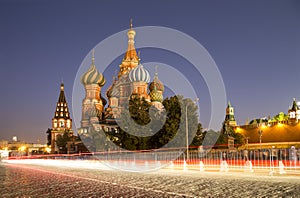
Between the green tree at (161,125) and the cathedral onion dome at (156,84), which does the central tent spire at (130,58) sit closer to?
the cathedral onion dome at (156,84)

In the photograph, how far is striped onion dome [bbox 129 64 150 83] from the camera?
7944 centimetres

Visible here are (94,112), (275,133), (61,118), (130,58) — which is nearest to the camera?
(275,133)

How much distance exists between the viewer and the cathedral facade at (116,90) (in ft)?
259

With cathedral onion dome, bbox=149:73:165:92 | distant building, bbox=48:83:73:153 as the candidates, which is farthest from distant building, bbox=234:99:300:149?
distant building, bbox=48:83:73:153

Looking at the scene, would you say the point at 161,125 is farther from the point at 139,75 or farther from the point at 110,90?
the point at 110,90

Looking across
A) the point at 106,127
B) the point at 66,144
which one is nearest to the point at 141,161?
the point at 106,127

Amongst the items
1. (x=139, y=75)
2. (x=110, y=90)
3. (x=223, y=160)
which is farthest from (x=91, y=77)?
(x=223, y=160)

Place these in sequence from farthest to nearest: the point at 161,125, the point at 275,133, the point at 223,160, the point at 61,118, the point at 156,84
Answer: the point at 61,118 < the point at 156,84 < the point at 275,133 < the point at 161,125 < the point at 223,160

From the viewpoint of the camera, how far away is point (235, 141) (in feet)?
199

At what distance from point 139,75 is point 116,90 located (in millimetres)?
10885

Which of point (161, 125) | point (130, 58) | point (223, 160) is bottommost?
point (223, 160)

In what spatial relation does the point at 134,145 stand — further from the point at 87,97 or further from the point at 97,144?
the point at 87,97

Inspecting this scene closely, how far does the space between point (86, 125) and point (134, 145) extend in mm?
46428

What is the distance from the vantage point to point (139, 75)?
79.6m
